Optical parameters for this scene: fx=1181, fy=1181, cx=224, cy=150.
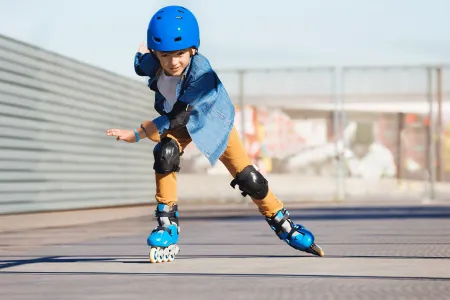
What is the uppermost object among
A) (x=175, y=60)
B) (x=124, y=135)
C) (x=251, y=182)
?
(x=175, y=60)

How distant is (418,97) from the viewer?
24.9 metres

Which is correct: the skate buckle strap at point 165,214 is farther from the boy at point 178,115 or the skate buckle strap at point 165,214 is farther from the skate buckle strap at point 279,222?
the skate buckle strap at point 279,222

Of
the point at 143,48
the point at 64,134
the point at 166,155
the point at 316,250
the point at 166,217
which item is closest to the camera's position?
the point at 166,155

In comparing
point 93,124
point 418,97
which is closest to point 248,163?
point 93,124

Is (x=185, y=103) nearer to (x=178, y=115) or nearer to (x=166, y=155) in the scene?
(x=178, y=115)

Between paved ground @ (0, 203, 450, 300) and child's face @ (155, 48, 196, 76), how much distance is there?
1241 mm

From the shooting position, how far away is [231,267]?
7277mm

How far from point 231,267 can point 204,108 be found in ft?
3.37

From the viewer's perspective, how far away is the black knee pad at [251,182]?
309 inches

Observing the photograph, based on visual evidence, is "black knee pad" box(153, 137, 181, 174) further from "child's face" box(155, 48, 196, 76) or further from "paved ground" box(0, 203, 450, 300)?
"paved ground" box(0, 203, 450, 300)

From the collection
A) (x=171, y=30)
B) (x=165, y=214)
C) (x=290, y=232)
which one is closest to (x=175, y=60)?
(x=171, y=30)

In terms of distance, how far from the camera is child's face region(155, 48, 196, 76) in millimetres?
7453

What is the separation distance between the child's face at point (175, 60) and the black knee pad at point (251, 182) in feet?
2.75

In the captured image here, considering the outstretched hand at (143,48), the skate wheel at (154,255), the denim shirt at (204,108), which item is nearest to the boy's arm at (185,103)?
the denim shirt at (204,108)
